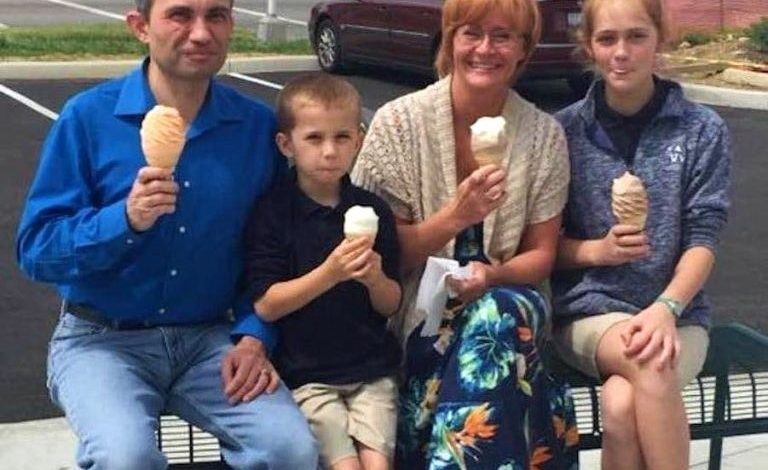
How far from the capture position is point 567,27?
12930 mm

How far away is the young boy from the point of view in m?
3.29

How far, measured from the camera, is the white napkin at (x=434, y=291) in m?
3.39

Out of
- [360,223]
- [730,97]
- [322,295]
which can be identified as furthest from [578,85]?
[360,223]

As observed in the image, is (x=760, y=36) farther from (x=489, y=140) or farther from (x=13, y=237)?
(x=489, y=140)

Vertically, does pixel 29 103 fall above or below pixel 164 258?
below

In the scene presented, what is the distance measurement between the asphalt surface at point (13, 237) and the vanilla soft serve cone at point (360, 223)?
2.38m

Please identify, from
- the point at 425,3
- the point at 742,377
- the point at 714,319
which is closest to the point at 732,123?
the point at 425,3

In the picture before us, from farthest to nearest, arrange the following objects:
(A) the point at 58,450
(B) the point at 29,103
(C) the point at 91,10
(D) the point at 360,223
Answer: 1. (C) the point at 91,10
2. (B) the point at 29,103
3. (A) the point at 58,450
4. (D) the point at 360,223

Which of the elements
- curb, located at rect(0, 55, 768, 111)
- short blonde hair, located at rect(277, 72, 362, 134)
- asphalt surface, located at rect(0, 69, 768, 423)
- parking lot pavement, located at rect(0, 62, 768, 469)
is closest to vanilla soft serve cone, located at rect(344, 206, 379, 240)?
short blonde hair, located at rect(277, 72, 362, 134)

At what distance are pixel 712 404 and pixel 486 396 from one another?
0.98 meters

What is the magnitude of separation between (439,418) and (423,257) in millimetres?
433

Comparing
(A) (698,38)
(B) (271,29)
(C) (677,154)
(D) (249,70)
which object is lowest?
(D) (249,70)

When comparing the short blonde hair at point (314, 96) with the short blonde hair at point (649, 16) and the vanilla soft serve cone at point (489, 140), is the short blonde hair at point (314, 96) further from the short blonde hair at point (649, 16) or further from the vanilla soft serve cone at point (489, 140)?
the short blonde hair at point (649, 16)

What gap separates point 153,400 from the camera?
3.27 meters
